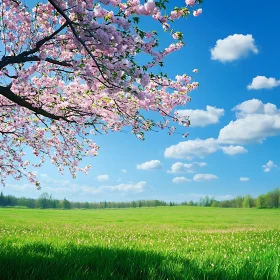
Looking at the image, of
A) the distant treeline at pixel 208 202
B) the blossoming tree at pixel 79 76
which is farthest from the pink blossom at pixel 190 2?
the distant treeline at pixel 208 202

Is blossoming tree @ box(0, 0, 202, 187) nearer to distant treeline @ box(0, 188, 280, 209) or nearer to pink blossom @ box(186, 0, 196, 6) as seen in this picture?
pink blossom @ box(186, 0, 196, 6)

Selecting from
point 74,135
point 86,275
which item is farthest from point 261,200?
point 86,275

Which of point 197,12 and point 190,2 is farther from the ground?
point 197,12

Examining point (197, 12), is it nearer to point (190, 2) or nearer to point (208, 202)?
point (190, 2)

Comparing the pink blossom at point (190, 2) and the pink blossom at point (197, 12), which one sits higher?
the pink blossom at point (197, 12)

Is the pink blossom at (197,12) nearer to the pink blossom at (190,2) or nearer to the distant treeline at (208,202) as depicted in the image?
the pink blossom at (190,2)

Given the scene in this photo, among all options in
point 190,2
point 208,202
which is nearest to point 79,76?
point 190,2

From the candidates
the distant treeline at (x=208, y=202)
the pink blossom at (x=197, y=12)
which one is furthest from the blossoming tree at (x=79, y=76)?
the distant treeline at (x=208, y=202)

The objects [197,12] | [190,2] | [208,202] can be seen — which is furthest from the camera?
[208,202]

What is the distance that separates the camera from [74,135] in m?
16.7

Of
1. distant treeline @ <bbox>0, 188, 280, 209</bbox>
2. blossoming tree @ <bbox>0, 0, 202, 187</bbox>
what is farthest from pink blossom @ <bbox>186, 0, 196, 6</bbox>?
distant treeline @ <bbox>0, 188, 280, 209</bbox>

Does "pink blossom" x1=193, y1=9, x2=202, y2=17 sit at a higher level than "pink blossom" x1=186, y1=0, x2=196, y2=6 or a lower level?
higher

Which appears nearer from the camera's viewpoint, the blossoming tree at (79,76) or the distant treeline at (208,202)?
the blossoming tree at (79,76)

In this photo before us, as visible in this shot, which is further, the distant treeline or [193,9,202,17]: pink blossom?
the distant treeline
